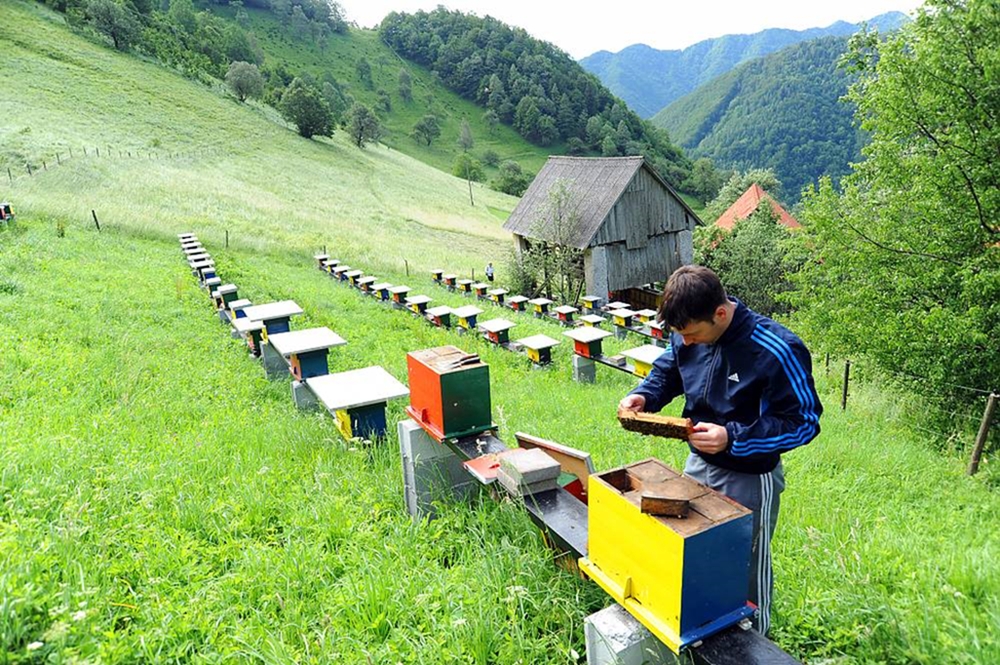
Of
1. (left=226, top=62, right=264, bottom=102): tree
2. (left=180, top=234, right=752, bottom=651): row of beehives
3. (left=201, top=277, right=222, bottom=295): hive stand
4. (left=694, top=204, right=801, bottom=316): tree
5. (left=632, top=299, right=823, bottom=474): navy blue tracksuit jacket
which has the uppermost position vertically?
(left=226, top=62, right=264, bottom=102): tree

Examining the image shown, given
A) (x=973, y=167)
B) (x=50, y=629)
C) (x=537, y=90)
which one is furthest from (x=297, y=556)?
(x=537, y=90)

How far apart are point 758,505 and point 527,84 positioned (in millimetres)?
122169

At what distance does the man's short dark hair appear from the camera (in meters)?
2.56

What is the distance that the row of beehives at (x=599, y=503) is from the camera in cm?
204

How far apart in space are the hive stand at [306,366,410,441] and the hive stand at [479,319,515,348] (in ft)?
22.2

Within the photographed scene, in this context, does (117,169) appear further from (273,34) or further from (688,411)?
(273,34)

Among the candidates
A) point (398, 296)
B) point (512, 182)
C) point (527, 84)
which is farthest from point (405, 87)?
point (398, 296)

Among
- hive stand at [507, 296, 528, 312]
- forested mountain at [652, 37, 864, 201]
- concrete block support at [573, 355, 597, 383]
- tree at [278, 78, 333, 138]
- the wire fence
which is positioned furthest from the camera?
forested mountain at [652, 37, 864, 201]

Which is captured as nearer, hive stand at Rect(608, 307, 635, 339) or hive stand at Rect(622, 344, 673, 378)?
hive stand at Rect(622, 344, 673, 378)

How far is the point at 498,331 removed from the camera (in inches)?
471

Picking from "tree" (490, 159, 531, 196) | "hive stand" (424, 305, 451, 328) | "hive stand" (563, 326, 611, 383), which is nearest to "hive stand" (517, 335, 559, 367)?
"hive stand" (563, 326, 611, 383)

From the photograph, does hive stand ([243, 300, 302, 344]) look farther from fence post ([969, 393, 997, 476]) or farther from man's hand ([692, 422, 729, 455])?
fence post ([969, 393, 997, 476])

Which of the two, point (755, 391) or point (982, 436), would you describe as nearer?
point (755, 391)

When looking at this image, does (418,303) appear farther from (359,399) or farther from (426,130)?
(426,130)
